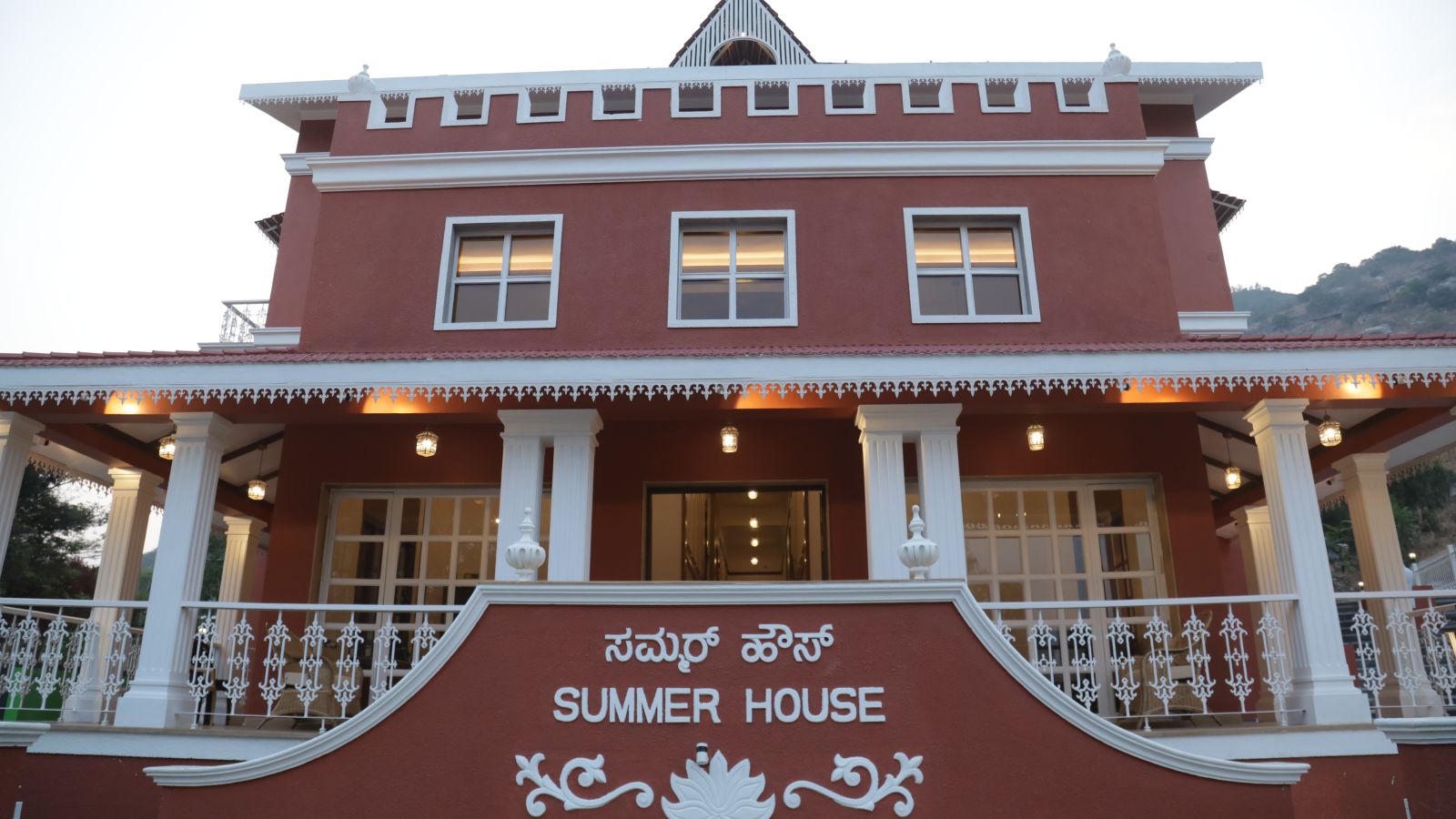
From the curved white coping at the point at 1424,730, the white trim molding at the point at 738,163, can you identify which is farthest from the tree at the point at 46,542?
the curved white coping at the point at 1424,730

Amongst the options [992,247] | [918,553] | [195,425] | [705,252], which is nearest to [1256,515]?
[992,247]

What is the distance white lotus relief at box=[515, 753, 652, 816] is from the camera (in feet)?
21.6

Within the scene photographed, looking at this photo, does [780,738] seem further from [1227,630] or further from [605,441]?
[605,441]

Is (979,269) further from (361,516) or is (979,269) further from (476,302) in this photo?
(361,516)

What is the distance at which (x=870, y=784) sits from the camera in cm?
656

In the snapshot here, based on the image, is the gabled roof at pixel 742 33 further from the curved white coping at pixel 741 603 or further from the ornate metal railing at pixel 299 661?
the curved white coping at pixel 741 603

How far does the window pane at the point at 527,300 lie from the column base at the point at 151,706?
5.12 meters

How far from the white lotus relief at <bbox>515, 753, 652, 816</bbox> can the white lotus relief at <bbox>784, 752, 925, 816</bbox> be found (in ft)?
3.37

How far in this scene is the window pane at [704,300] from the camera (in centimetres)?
1148

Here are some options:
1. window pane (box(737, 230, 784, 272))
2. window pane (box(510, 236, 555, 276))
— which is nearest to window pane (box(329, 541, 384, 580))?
window pane (box(510, 236, 555, 276))

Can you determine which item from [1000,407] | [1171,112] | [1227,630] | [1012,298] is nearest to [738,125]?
[1012,298]

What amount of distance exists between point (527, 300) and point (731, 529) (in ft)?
20.2

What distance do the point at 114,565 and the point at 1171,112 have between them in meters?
15.1

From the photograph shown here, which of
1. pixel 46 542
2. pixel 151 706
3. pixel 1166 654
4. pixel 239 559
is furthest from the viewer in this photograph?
pixel 46 542
